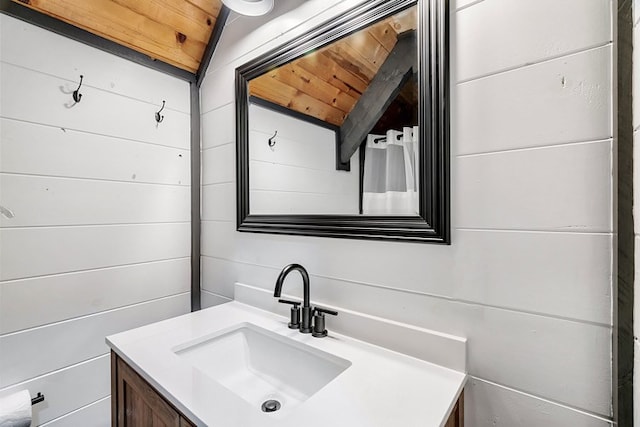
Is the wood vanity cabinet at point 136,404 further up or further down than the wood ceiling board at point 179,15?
further down

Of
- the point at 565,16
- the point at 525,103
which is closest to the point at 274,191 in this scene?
the point at 525,103

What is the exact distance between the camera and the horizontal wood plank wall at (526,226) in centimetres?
62

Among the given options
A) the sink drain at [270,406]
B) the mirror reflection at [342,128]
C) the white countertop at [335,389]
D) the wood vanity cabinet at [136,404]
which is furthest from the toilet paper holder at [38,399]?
the mirror reflection at [342,128]

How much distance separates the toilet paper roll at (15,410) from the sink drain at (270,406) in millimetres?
812

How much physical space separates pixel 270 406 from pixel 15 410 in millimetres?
851

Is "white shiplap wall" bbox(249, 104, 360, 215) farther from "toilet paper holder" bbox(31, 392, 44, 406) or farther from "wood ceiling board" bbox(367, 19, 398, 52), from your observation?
"toilet paper holder" bbox(31, 392, 44, 406)

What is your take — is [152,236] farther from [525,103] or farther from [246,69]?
[525,103]

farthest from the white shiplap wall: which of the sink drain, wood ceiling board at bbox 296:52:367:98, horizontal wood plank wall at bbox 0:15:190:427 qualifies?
the sink drain

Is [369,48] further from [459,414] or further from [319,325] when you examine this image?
[459,414]

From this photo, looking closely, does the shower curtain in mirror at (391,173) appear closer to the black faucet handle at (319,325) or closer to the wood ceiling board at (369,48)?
the wood ceiling board at (369,48)

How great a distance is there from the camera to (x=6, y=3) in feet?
3.37

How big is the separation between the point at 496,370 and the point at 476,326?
0.36 ft

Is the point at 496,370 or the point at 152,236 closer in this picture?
the point at 496,370

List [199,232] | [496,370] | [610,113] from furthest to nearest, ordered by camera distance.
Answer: [199,232], [496,370], [610,113]
